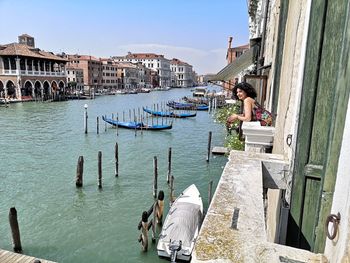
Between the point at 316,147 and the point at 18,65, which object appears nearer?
the point at 316,147

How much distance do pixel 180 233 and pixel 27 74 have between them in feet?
150

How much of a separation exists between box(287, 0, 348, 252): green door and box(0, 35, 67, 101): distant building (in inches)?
1896

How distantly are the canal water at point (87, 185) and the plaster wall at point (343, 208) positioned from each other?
6.43 m

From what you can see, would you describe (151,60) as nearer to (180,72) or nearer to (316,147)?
(180,72)

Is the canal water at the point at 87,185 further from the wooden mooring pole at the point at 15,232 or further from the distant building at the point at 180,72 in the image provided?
the distant building at the point at 180,72

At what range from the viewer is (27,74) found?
44531mm

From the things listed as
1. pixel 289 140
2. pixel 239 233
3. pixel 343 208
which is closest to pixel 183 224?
pixel 289 140

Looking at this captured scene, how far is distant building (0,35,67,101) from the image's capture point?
4306 cm

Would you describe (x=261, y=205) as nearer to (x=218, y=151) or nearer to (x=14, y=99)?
(x=218, y=151)

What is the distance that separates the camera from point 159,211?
324 inches

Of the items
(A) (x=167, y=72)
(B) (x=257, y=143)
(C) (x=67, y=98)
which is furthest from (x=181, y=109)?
(A) (x=167, y=72)

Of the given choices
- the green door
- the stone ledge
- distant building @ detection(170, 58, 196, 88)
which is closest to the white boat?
the green door

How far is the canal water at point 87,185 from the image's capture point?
25.4 feet

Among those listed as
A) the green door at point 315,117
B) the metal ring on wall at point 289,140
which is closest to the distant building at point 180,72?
the metal ring on wall at point 289,140
